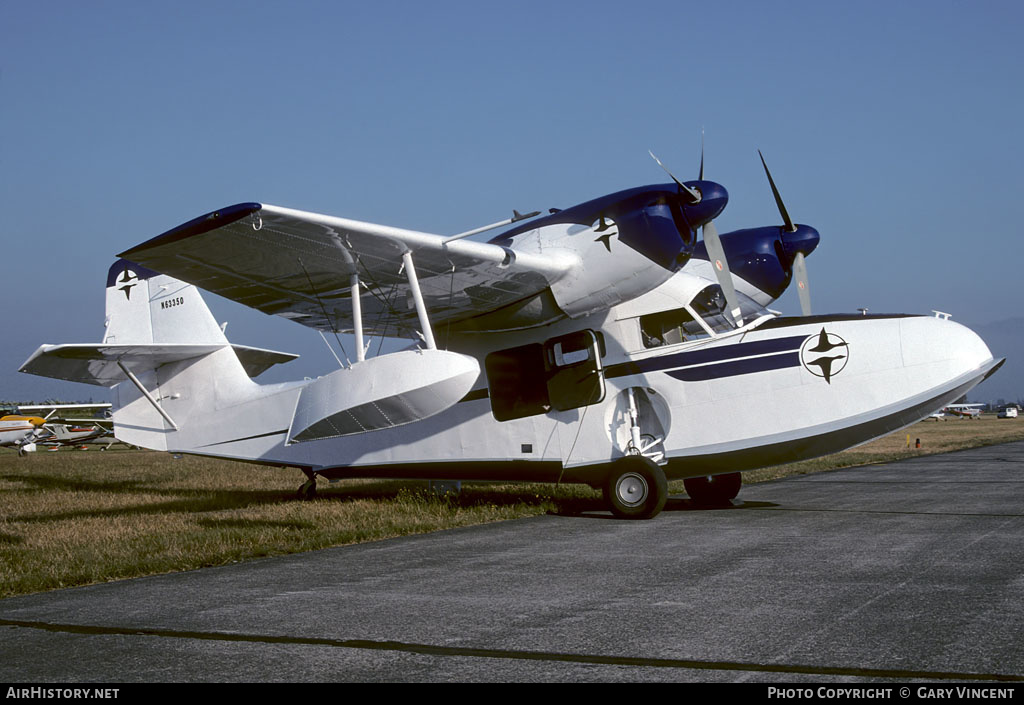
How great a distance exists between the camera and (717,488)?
1306 cm

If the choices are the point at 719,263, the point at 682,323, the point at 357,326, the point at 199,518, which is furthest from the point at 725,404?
the point at 199,518

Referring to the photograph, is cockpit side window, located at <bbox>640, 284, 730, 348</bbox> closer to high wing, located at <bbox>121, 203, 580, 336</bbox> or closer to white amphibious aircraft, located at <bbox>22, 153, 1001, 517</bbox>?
white amphibious aircraft, located at <bbox>22, 153, 1001, 517</bbox>

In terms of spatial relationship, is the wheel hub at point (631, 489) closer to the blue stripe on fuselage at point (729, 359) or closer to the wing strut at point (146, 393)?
the blue stripe on fuselage at point (729, 359)

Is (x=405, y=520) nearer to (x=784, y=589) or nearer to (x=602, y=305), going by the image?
(x=602, y=305)

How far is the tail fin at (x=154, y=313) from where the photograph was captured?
50.8 ft

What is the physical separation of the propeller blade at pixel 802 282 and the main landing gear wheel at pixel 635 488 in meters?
3.34

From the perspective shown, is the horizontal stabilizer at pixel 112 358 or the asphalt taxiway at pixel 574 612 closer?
the asphalt taxiway at pixel 574 612

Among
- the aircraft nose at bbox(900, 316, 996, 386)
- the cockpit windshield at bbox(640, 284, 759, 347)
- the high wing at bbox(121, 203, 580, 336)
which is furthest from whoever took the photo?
the cockpit windshield at bbox(640, 284, 759, 347)

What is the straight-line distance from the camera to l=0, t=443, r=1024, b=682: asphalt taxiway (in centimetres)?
431

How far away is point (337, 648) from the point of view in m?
4.80

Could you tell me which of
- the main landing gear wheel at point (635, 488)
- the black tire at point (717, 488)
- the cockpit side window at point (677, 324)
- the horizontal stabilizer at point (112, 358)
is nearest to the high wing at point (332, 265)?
the cockpit side window at point (677, 324)

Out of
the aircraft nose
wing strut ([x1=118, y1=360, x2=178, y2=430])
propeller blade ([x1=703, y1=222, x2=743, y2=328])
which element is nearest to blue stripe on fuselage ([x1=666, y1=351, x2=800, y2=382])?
propeller blade ([x1=703, y1=222, x2=743, y2=328])

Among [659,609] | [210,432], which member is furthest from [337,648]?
[210,432]

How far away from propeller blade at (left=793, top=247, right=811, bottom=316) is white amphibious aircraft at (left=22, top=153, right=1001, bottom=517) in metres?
0.06
